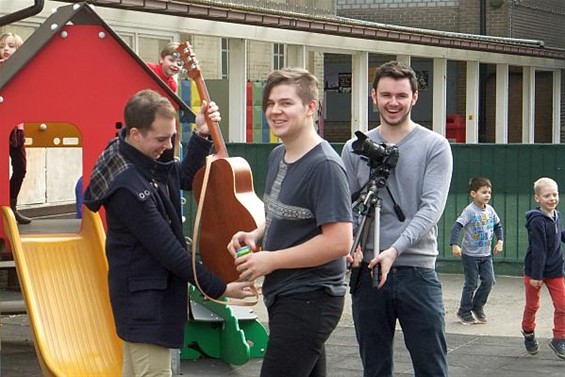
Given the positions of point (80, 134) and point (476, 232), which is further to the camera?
point (476, 232)

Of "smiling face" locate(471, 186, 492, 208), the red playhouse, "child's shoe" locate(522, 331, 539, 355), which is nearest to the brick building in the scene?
"smiling face" locate(471, 186, 492, 208)

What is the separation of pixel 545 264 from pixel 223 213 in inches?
163

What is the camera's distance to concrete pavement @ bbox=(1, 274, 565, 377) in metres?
8.33

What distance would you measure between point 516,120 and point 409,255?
24.4 metres

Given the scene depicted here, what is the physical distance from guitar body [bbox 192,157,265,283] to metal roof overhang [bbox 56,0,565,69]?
753cm

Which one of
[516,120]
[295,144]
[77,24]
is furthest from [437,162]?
[516,120]

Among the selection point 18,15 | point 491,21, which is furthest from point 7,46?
point 491,21

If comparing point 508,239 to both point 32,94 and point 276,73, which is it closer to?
point 32,94

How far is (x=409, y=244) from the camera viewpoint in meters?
5.34

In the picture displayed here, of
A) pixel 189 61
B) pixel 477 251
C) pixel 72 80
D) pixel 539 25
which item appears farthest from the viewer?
pixel 539 25

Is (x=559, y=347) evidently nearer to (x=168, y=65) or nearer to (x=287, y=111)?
(x=168, y=65)

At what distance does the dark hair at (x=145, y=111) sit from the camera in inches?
194

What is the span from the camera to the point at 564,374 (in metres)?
8.26

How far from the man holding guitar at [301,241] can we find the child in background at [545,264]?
4.35m
